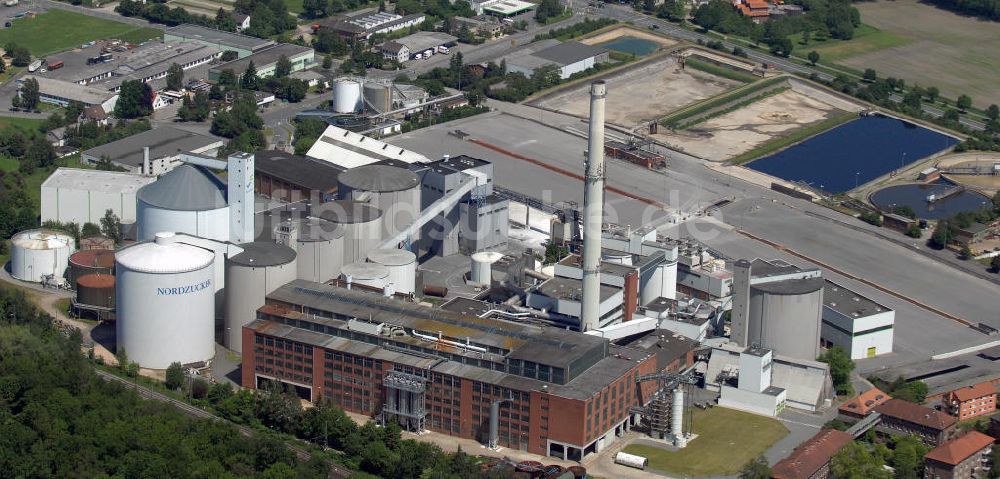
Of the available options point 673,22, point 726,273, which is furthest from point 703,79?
point 726,273

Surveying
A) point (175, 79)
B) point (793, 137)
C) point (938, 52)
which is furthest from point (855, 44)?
point (175, 79)

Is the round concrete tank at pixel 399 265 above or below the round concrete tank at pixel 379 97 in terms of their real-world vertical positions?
below

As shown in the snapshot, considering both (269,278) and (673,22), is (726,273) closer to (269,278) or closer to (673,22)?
(269,278)

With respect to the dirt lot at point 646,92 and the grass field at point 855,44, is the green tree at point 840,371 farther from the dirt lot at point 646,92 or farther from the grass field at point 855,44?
the grass field at point 855,44

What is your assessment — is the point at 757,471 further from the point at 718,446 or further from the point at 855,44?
the point at 855,44

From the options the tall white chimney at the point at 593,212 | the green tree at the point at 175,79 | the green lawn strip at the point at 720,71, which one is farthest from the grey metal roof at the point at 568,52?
the tall white chimney at the point at 593,212
